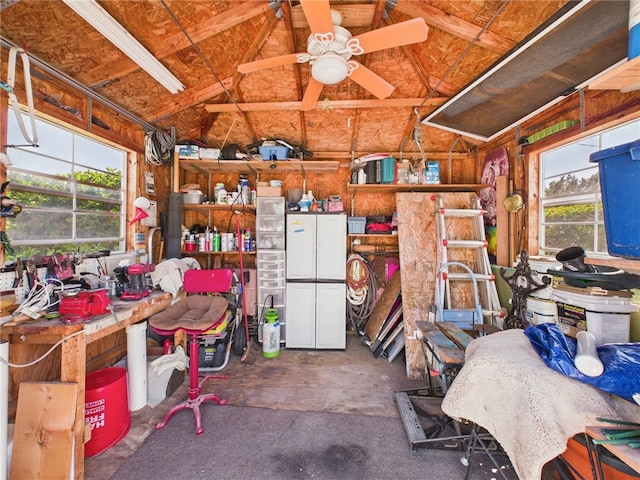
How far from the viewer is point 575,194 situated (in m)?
2.46

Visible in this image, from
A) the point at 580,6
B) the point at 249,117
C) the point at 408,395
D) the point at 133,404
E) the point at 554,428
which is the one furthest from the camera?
the point at 249,117

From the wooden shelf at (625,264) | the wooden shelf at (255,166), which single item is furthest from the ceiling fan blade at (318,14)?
the wooden shelf at (255,166)

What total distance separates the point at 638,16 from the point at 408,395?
2.76 m

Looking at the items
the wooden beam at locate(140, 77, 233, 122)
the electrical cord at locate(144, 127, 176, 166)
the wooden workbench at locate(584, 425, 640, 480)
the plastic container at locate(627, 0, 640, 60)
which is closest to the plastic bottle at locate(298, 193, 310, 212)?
the wooden beam at locate(140, 77, 233, 122)

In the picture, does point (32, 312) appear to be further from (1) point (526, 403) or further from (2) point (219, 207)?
(1) point (526, 403)

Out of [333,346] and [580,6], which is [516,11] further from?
[333,346]

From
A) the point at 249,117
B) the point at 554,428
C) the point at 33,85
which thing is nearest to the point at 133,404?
the point at 33,85

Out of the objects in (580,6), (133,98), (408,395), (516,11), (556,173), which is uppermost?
(516,11)

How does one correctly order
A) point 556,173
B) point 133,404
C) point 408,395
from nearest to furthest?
point 133,404 → point 408,395 → point 556,173

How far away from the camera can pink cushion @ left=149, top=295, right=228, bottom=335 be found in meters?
2.09

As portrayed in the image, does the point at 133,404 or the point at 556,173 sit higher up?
the point at 556,173

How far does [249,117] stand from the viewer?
135 inches

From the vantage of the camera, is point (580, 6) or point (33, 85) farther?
point (33, 85)

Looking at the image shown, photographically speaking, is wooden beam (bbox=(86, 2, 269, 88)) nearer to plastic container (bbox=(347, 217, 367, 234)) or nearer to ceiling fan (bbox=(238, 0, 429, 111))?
ceiling fan (bbox=(238, 0, 429, 111))
